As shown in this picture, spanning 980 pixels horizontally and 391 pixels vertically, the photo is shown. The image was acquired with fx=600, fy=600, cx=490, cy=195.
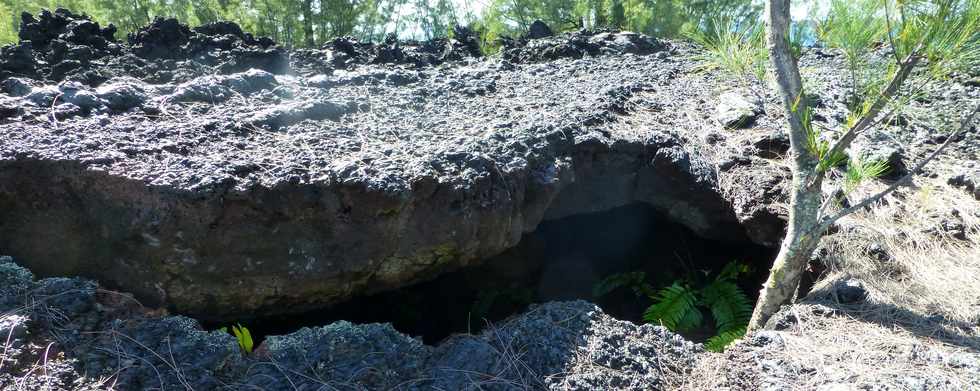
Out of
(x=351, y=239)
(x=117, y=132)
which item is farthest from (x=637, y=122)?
(x=117, y=132)

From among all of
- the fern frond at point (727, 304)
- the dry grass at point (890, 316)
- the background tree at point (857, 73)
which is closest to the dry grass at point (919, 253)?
the dry grass at point (890, 316)

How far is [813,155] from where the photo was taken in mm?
2979

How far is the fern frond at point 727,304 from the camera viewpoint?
422cm

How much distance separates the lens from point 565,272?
5.24 metres

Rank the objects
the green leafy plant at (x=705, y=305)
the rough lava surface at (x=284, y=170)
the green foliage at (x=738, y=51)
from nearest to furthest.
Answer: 1. the rough lava surface at (x=284, y=170)
2. the green foliage at (x=738, y=51)
3. the green leafy plant at (x=705, y=305)

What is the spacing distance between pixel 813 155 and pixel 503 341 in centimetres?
179

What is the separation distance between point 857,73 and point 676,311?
1958 mm

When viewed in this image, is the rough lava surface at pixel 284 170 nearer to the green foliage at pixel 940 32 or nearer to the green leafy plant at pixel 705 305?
the green leafy plant at pixel 705 305

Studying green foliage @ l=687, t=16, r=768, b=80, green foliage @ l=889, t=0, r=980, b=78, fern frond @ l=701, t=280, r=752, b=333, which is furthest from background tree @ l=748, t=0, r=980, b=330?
fern frond @ l=701, t=280, r=752, b=333

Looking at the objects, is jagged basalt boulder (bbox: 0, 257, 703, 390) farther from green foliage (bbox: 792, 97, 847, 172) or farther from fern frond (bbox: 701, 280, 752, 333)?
fern frond (bbox: 701, 280, 752, 333)

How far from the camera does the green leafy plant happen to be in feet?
13.8

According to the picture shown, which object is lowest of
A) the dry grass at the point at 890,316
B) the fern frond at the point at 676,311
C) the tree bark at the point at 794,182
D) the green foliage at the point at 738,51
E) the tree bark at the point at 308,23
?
the fern frond at the point at 676,311

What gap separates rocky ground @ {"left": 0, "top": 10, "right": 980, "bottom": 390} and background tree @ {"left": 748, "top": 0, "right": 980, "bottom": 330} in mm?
173

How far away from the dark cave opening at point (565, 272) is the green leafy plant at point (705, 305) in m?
0.23
